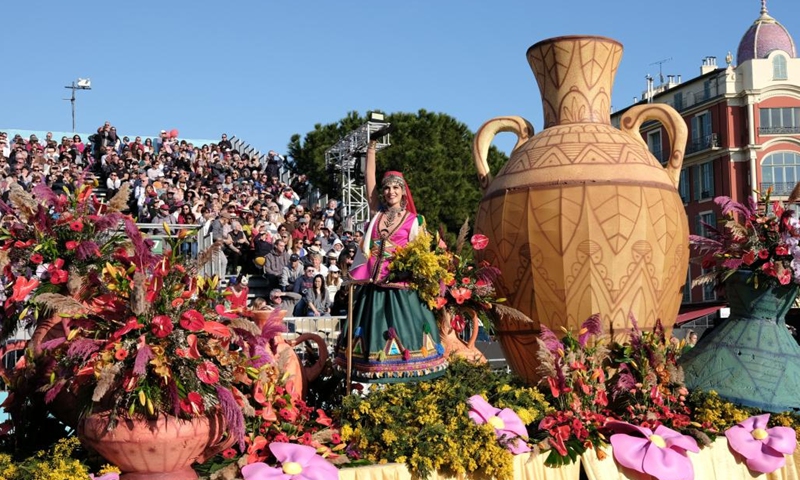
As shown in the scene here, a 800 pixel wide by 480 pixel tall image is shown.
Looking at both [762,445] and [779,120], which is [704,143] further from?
[762,445]

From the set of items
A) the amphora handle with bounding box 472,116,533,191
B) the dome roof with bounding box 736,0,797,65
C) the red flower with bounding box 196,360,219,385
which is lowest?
the red flower with bounding box 196,360,219,385

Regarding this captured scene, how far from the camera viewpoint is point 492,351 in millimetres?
8875

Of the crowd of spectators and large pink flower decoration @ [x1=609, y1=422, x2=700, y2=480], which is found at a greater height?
the crowd of spectators

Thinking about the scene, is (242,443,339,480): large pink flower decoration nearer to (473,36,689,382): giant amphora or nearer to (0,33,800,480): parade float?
(0,33,800,480): parade float

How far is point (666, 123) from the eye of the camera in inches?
240

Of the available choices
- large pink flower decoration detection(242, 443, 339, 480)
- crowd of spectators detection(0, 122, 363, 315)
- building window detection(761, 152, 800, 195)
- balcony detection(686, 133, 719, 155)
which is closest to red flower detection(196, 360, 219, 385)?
large pink flower decoration detection(242, 443, 339, 480)

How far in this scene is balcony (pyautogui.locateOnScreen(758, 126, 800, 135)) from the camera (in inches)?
1108

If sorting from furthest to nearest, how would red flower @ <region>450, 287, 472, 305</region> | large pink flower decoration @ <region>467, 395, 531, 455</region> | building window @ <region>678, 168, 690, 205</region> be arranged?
1. building window @ <region>678, 168, 690, 205</region>
2. red flower @ <region>450, 287, 472, 305</region>
3. large pink flower decoration @ <region>467, 395, 531, 455</region>

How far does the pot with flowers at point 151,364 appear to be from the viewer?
3.75 m

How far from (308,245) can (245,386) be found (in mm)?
7364

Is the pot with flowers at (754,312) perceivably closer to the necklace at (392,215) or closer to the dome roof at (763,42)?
the necklace at (392,215)

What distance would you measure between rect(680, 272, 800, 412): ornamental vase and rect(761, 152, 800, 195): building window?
24.7m

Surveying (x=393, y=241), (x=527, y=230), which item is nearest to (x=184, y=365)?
(x=393, y=241)

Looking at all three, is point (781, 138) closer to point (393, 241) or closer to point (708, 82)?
point (708, 82)
